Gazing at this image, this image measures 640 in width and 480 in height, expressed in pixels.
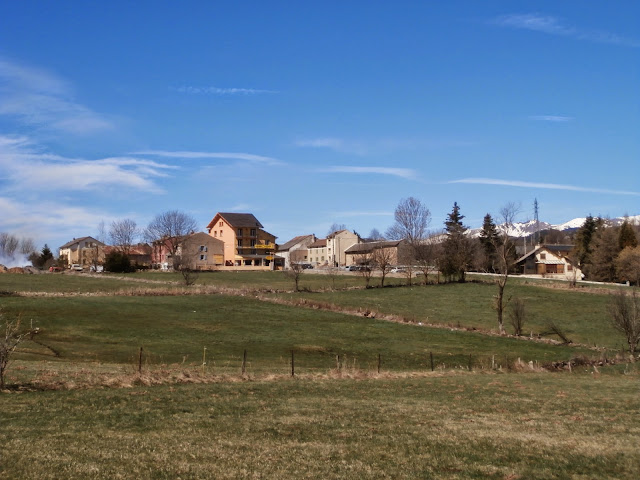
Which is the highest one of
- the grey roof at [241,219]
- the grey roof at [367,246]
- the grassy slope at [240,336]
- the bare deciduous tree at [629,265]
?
the grey roof at [241,219]

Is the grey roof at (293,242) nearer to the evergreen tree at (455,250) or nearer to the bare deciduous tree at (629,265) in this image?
the evergreen tree at (455,250)

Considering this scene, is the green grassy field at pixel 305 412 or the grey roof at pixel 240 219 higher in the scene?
the grey roof at pixel 240 219

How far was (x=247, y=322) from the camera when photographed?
172 ft

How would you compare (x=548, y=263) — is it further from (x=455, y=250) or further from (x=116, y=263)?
(x=116, y=263)

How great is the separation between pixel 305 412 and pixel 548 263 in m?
118

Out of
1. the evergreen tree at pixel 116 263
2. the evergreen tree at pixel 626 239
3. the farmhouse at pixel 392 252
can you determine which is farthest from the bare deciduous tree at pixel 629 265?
the evergreen tree at pixel 116 263

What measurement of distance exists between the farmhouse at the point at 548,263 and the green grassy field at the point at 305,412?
81873 millimetres

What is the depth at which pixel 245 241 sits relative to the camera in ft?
510

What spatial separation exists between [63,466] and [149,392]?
27.8 ft

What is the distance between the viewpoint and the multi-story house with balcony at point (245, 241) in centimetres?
15400

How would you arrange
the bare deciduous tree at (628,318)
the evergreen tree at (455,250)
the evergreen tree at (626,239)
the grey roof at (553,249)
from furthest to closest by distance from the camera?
the grey roof at (553,249)
the evergreen tree at (626,239)
the evergreen tree at (455,250)
the bare deciduous tree at (628,318)

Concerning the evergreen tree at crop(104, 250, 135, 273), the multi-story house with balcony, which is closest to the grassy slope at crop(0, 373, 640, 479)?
the evergreen tree at crop(104, 250, 135, 273)

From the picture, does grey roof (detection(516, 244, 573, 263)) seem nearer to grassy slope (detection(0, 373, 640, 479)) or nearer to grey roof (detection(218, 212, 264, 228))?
grey roof (detection(218, 212, 264, 228))

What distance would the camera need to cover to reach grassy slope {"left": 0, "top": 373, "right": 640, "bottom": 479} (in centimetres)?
1103
